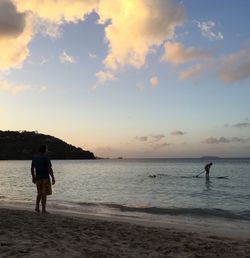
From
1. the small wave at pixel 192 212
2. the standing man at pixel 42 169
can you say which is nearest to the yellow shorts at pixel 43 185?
the standing man at pixel 42 169

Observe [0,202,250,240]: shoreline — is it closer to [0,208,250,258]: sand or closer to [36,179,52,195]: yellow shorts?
[36,179,52,195]: yellow shorts

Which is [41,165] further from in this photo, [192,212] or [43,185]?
[192,212]

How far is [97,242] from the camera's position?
970 centimetres

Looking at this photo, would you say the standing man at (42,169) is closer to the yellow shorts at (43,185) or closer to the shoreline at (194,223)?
the yellow shorts at (43,185)

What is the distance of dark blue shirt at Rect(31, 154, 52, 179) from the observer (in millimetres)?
14195

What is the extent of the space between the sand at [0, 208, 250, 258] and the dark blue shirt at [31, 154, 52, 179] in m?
Answer: 2.04

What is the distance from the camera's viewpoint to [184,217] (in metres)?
19.2

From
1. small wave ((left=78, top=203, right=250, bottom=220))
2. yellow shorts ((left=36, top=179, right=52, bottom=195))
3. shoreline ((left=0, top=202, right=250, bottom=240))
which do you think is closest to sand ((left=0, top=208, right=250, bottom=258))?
yellow shorts ((left=36, top=179, right=52, bottom=195))

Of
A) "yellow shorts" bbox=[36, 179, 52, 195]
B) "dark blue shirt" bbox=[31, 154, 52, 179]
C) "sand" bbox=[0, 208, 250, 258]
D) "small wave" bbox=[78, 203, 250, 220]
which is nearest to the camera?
"sand" bbox=[0, 208, 250, 258]

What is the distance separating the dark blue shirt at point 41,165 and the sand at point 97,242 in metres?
2.04

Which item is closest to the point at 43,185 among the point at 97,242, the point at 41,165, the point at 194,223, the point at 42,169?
the point at 42,169

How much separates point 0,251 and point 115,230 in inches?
160

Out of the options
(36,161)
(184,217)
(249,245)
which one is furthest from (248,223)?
(36,161)

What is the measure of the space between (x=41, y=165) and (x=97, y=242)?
5.14m
